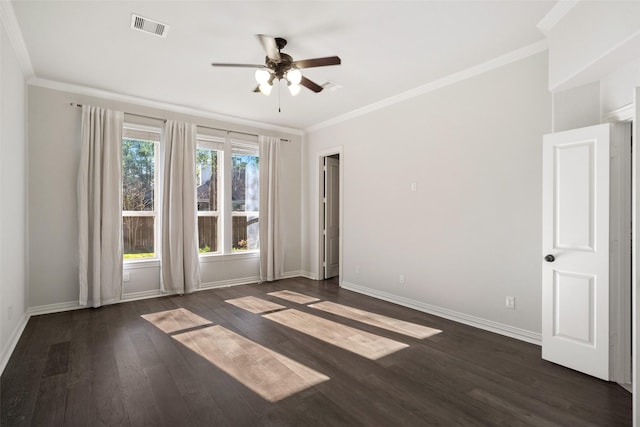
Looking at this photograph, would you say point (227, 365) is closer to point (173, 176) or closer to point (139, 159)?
point (173, 176)

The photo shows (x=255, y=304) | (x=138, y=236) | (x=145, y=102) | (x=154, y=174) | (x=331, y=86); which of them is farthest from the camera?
(x=154, y=174)

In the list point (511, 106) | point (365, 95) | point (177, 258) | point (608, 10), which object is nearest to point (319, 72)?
point (365, 95)

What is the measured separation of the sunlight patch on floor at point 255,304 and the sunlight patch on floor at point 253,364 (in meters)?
0.82

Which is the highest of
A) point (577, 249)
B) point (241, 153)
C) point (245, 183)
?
point (241, 153)

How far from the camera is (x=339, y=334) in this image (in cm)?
353

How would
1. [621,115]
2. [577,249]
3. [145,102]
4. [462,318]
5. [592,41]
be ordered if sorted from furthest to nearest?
1. [145,102]
2. [462,318]
3. [577,249]
4. [621,115]
5. [592,41]

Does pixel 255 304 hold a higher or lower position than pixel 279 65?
lower

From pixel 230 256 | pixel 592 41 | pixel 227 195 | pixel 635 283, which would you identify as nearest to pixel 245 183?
pixel 227 195

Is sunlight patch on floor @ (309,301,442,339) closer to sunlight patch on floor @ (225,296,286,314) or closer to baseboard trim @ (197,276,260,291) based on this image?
sunlight patch on floor @ (225,296,286,314)

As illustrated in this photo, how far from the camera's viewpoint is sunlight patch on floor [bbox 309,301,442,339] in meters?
3.57

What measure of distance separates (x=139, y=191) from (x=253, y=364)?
139 inches

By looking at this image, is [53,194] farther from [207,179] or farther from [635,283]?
[635,283]

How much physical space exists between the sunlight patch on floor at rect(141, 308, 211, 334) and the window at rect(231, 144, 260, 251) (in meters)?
1.87

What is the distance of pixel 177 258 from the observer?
16.7 ft
